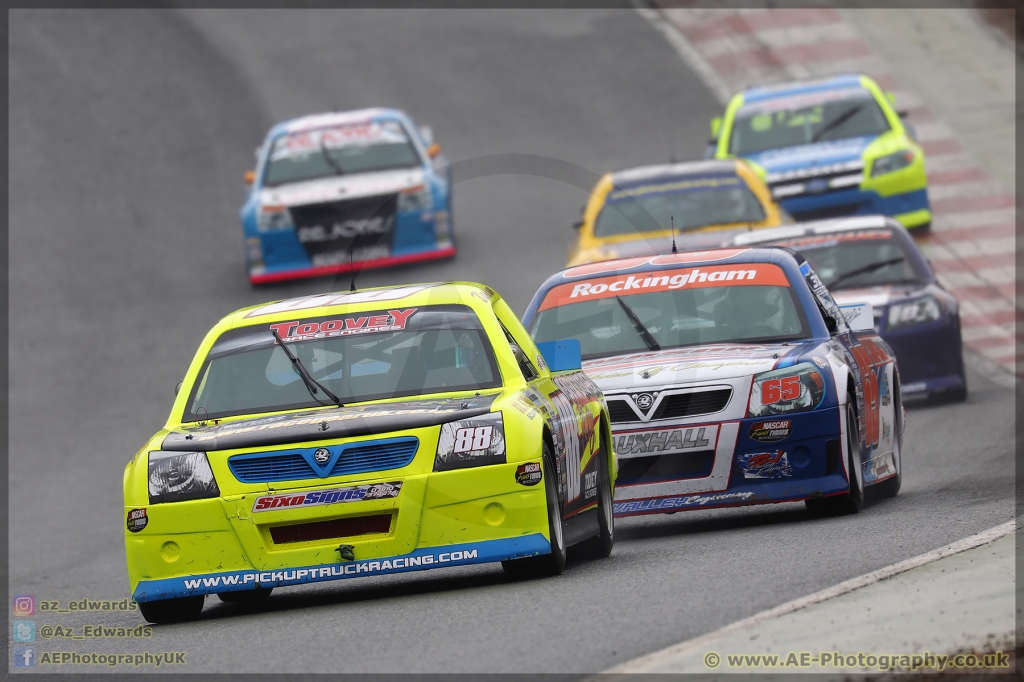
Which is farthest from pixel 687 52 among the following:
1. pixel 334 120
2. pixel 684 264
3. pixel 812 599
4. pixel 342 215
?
pixel 812 599

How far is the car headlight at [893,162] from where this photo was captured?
20562 millimetres

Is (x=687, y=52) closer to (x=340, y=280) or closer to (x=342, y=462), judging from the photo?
(x=340, y=280)

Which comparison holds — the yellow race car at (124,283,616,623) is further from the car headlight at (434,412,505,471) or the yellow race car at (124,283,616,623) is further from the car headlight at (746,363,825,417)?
the car headlight at (746,363,825,417)

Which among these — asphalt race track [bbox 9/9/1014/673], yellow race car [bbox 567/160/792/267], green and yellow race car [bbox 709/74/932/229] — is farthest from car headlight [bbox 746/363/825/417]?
green and yellow race car [bbox 709/74/932/229]

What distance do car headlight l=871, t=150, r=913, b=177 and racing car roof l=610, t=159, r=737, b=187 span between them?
283cm

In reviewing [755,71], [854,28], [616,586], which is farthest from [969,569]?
[854,28]

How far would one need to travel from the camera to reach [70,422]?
17.5 metres

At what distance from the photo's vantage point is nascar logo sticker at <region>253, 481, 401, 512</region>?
791 cm

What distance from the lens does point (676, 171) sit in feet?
59.3

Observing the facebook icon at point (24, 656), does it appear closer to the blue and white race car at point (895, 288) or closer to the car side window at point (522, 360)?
the car side window at point (522, 360)

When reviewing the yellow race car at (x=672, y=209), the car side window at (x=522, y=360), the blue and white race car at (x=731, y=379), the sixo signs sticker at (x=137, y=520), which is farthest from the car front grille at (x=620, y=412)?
the yellow race car at (x=672, y=209)

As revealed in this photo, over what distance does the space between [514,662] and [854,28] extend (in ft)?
85.3

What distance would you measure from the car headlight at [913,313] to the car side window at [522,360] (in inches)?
266

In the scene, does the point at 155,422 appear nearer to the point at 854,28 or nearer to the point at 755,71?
the point at 755,71
